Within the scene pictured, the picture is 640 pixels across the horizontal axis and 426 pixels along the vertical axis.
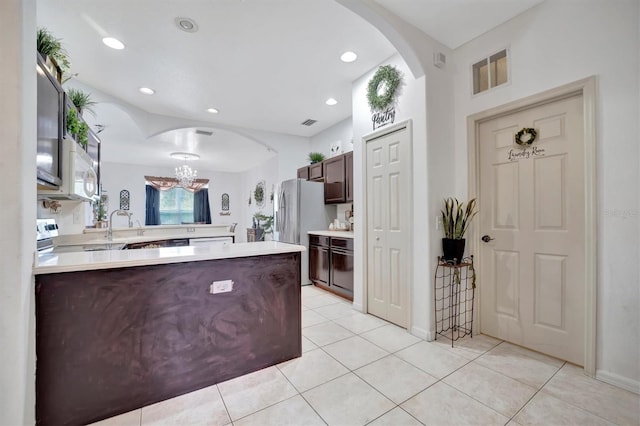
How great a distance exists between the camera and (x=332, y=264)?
3.93 meters

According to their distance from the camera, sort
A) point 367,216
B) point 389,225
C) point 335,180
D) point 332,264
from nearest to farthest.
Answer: point 389,225
point 367,216
point 332,264
point 335,180

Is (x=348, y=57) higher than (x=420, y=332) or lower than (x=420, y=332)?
higher

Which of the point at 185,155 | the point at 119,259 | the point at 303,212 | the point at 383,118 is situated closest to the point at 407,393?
the point at 119,259

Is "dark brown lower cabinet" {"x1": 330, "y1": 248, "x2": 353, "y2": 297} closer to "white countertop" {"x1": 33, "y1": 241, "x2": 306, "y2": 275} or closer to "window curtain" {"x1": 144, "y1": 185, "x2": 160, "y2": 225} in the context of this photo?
"white countertop" {"x1": 33, "y1": 241, "x2": 306, "y2": 275}

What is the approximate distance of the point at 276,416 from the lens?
153 centimetres

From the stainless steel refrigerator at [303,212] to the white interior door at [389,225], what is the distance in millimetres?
1525

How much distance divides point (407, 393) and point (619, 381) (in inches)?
55.8

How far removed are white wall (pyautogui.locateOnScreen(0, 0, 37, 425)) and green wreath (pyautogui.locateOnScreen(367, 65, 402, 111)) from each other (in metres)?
2.64

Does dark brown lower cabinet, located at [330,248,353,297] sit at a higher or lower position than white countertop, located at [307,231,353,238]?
lower

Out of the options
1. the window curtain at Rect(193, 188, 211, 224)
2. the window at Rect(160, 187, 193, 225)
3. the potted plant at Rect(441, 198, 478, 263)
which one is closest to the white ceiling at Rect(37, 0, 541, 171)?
the potted plant at Rect(441, 198, 478, 263)

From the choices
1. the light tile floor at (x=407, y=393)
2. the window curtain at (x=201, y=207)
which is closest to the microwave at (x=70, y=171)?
the light tile floor at (x=407, y=393)

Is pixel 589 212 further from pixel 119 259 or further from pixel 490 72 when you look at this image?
pixel 119 259

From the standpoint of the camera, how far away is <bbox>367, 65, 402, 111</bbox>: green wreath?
2.78 meters

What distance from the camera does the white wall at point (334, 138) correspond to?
15.2 ft
